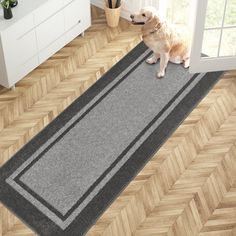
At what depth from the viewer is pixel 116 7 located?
5.40 m

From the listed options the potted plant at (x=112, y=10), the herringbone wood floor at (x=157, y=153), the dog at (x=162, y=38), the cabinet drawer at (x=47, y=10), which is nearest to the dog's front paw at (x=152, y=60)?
the dog at (x=162, y=38)

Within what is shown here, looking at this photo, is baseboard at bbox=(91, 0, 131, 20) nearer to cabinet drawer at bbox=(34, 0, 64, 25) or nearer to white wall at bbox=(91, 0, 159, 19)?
white wall at bbox=(91, 0, 159, 19)

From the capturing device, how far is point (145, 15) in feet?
15.0

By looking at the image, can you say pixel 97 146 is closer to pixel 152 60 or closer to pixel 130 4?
pixel 152 60

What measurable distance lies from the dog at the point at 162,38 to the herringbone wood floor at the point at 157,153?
469 millimetres

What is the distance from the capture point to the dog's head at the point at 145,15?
179 inches

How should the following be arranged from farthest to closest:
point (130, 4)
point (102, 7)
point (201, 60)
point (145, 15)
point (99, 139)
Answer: point (102, 7) < point (130, 4) < point (201, 60) < point (145, 15) < point (99, 139)

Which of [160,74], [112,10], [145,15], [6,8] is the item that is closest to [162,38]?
[145,15]

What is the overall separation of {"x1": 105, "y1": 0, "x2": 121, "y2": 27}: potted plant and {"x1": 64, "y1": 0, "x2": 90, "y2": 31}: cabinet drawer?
0.75ft

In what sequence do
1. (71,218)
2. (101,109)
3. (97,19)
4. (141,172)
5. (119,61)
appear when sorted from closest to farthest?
(71,218) → (141,172) → (101,109) → (119,61) → (97,19)

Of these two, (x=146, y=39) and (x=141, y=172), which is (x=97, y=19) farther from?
(x=141, y=172)

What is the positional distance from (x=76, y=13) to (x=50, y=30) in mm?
406

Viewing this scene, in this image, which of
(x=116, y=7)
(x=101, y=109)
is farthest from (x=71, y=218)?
(x=116, y=7)

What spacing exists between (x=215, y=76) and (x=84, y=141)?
151 cm
